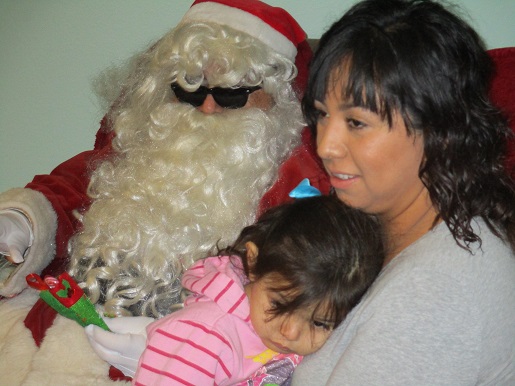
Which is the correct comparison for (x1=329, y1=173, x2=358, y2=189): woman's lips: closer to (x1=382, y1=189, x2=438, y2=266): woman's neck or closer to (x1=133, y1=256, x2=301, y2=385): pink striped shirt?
(x1=382, y1=189, x2=438, y2=266): woman's neck

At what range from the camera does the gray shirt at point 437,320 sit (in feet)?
3.76

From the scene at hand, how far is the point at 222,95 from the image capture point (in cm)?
188

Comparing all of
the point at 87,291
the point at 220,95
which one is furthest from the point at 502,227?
the point at 87,291

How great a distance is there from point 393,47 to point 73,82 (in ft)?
5.91

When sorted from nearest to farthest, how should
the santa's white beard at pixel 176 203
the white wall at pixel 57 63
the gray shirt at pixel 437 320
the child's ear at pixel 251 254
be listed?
the gray shirt at pixel 437 320
the child's ear at pixel 251 254
the santa's white beard at pixel 176 203
the white wall at pixel 57 63

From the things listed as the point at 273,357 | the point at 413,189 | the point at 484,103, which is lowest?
the point at 273,357

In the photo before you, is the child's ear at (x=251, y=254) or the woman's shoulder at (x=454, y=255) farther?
the child's ear at (x=251, y=254)

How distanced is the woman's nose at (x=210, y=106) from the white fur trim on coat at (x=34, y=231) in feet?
1.86

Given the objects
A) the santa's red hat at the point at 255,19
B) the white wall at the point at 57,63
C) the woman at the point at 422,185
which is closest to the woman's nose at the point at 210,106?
the santa's red hat at the point at 255,19

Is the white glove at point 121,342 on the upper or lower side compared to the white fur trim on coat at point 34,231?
lower

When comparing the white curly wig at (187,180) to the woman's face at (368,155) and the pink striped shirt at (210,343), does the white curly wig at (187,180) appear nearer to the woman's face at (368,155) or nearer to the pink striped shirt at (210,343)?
the pink striped shirt at (210,343)

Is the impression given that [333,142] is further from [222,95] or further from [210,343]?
[222,95]

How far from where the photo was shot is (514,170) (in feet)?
4.97

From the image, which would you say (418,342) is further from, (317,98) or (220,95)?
(220,95)
